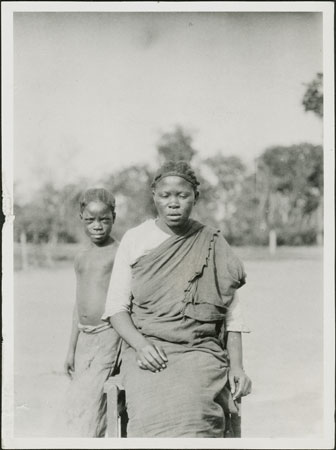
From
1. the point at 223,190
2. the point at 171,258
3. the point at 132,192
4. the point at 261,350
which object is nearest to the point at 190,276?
the point at 171,258

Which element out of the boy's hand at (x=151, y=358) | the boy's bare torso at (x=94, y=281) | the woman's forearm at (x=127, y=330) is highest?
the boy's bare torso at (x=94, y=281)

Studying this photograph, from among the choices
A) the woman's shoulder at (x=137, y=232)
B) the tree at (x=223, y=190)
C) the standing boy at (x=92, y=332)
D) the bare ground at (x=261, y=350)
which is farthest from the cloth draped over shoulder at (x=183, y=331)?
the tree at (x=223, y=190)

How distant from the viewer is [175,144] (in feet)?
17.0

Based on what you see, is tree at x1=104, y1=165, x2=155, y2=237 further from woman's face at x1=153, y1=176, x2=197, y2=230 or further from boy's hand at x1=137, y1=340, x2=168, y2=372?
boy's hand at x1=137, y1=340, x2=168, y2=372

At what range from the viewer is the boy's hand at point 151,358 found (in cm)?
347

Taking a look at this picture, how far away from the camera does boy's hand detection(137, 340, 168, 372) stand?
3.47 metres

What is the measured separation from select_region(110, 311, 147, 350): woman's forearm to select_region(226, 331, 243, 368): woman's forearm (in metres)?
0.56

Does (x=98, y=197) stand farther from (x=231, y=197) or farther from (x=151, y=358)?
(x=231, y=197)

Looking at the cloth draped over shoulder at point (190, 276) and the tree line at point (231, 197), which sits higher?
the tree line at point (231, 197)

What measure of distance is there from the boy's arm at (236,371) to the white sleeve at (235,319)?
4 centimetres

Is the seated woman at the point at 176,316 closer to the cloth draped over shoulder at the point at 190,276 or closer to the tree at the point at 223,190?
the cloth draped over shoulder at the point at 190,276

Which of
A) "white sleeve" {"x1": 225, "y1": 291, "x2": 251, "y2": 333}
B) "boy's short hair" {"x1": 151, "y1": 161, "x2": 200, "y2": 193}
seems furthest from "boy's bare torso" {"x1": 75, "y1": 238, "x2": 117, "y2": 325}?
"white sleeve" {"x1": 225, "y1": 291, "x2": 251, "y2": 333}

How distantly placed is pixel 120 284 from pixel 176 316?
42cm

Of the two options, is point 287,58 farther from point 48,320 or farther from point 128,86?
point 48,320
